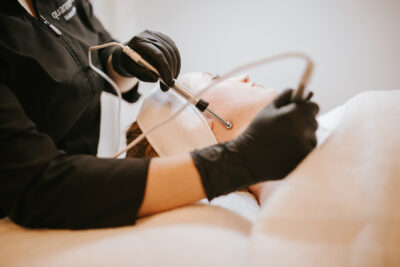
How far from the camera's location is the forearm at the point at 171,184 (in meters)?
0.44

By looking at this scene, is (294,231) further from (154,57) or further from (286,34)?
(286,34)

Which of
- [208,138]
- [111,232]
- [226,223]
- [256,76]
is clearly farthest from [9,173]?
[256,76]

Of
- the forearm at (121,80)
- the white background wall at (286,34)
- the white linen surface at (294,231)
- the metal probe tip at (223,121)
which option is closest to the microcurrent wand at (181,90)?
the metal probe tip at (223,121)

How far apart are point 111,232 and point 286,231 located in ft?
0.99

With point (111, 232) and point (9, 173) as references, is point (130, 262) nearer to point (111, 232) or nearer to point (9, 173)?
point (111, 232)

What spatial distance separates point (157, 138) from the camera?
788mm

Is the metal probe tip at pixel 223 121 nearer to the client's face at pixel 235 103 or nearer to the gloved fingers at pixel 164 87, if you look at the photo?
the client's face at pixel 235 103

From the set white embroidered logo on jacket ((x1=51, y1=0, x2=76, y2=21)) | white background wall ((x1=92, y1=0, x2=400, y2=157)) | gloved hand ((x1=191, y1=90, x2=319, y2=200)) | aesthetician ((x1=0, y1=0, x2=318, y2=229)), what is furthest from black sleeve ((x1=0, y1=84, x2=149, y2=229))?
white background wall ((x1=92, y1=0, x2=400, y2=157))

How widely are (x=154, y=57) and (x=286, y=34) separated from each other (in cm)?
82

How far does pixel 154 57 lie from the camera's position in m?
0.73

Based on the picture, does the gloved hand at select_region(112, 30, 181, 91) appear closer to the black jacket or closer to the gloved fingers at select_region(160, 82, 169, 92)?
the gloved fingers at select_region(160, 82, 169, 92)

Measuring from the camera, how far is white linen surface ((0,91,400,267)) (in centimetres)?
37

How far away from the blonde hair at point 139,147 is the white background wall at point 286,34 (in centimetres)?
75

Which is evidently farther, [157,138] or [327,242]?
[157,138]
